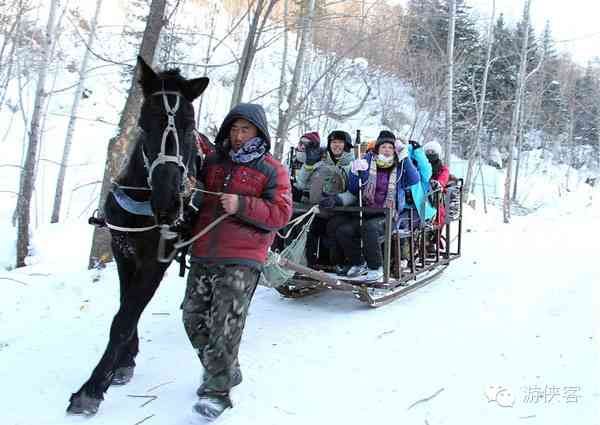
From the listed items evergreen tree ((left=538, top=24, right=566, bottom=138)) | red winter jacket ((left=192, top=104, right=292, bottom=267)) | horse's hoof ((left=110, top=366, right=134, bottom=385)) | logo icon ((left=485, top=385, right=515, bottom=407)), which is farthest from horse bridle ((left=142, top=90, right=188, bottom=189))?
evergreen tree ((left=538, top=24, right=566, bottom=138))

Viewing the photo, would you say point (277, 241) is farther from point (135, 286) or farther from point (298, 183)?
point (135, 286)

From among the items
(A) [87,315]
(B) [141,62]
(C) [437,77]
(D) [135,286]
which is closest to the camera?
(B) [141,62]

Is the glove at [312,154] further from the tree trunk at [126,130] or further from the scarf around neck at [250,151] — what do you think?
the scarf around neck at [250,151]

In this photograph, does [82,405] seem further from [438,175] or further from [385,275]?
[438,175]

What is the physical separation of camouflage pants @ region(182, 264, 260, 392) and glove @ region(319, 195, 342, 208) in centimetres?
243

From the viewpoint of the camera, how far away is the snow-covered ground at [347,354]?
3.14 metres

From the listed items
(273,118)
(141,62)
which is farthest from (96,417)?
(273,118)

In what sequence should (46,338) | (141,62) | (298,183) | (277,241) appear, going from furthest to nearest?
(298,183)
(277,241)
(46,338)
(141,62)

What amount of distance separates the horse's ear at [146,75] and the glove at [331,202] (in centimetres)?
281

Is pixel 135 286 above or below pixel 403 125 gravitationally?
below

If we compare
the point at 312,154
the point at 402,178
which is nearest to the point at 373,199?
Answer: the point at 402,178

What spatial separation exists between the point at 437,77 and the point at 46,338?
49.8ft

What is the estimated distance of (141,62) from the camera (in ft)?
9.64

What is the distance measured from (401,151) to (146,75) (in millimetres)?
3202
